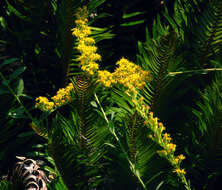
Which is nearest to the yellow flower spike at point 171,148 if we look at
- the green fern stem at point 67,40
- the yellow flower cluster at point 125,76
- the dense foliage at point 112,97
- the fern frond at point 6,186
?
the dense foliage at point 112,97

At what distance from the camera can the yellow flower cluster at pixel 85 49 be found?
2.29 feet

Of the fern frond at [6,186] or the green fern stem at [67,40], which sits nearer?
the fern frond at [6,186]

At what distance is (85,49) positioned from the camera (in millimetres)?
725

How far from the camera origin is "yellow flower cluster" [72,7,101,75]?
70cm

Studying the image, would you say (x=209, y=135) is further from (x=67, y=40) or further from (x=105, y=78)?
(x=67, y=40)

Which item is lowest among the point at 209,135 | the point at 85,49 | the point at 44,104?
the point at 209,135

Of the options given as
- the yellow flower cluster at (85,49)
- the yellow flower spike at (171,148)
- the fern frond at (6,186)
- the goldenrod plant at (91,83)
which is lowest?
the yellow flower spike at (171,148)

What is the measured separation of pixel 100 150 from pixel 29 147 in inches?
8.8

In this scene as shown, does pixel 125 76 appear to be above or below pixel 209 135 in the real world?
above

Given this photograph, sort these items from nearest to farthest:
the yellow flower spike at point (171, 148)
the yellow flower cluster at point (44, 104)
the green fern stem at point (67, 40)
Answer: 1. the yellow flower spike at point (171, 148)
2. the yellow flower cluster at point (44, 104)
3. the green fern stem at point (67, 40)

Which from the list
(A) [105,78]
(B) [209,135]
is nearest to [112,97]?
(A) [105,78]

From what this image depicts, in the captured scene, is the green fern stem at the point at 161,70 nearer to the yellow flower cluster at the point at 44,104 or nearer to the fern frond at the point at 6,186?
the yellow flower cluster at the point at 44,104

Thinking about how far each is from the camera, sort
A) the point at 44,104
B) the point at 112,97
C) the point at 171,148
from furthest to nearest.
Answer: the point at 112,97 → the point at 44,104 → the point at 171,148

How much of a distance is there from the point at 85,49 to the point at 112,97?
18 centimetres
